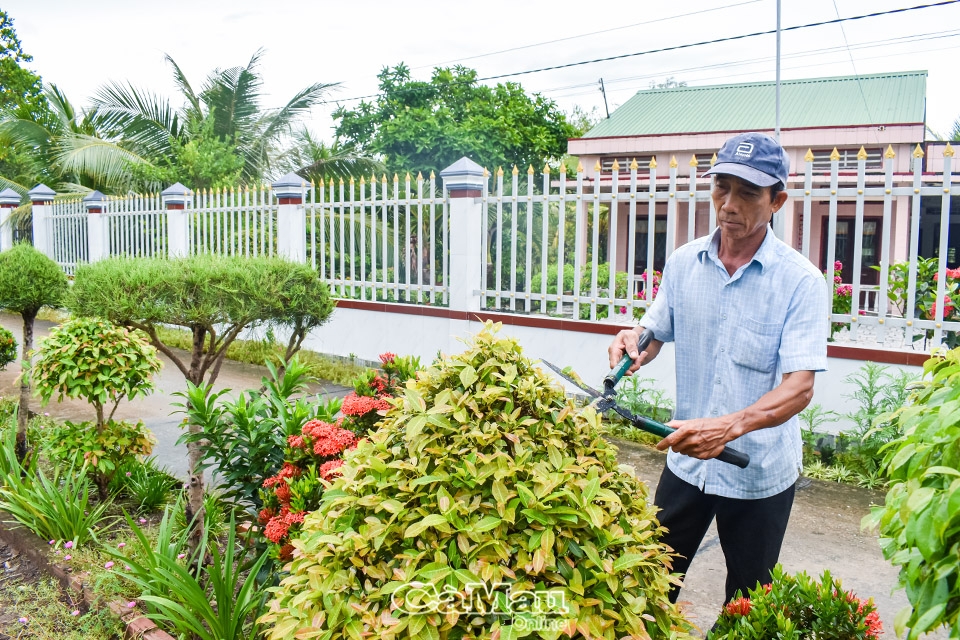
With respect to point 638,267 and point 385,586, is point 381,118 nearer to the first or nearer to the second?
point 638,267

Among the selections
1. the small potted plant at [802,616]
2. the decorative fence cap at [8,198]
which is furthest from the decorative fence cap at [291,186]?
the decorative fence cap at [8,198]

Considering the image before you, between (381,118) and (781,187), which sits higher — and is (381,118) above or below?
above

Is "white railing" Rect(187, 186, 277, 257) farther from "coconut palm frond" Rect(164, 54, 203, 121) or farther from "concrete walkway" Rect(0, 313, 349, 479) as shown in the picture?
"coconut palm frond" Rect(164, 54, 203, 121)

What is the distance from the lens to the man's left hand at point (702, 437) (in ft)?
6.66

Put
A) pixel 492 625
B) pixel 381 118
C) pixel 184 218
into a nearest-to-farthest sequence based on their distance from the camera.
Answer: pixel 492 625 → pixel 184 218 → pixel 381 118

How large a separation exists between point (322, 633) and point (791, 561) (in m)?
3.10

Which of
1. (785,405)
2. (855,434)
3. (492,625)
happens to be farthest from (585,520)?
(855,434)

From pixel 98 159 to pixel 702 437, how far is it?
54.1ft

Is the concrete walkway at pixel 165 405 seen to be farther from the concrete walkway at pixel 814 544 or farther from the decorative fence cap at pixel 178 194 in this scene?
the decorative fence cap at pixel 178 194

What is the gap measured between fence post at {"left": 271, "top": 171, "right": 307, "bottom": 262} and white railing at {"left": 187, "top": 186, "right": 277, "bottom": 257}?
272mm

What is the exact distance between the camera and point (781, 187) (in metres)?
2.32

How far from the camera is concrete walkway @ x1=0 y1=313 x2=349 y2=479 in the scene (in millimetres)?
5797

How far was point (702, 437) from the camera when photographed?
6.72ft


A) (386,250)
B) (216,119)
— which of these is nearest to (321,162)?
(216,119)
